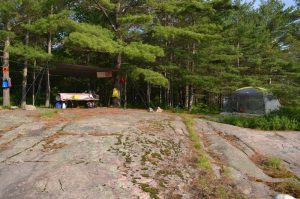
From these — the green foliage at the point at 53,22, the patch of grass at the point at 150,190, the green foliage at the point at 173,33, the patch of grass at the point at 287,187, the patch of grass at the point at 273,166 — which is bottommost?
the patch of grass at the point at 287,187

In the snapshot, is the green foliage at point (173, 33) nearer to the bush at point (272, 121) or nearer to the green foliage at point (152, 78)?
the green foliage at point (152, 78)

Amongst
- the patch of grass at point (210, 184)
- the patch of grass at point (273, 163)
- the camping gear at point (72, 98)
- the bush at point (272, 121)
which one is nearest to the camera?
the patch of grass at point (210, 184)

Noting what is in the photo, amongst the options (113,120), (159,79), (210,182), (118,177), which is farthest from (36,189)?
(159,79)

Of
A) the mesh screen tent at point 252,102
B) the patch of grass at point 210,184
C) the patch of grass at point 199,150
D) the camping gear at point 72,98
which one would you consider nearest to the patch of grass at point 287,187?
the patch of grass at point 210,184

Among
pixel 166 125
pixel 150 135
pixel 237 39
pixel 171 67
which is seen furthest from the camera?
pixel 237 39

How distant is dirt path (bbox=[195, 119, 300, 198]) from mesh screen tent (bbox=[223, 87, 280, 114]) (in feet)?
21.5

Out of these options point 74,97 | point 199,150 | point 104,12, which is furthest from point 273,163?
point 104,12

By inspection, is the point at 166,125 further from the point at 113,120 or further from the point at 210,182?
the point at 210,182

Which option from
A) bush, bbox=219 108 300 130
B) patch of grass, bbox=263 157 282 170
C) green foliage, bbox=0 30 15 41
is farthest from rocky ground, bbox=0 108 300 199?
green foliage, bbox=0 30 15 41

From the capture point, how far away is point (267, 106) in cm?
1727

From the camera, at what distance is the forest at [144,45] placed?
608 inches

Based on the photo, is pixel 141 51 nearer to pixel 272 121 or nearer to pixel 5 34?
pixel 272 121

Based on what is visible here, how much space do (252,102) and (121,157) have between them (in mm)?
12482

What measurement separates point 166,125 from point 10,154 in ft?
14.4
